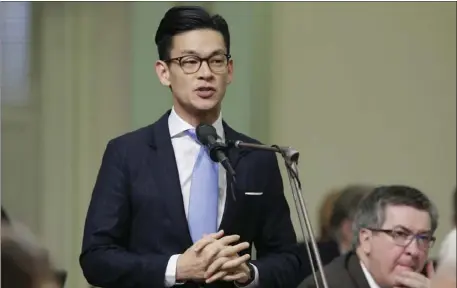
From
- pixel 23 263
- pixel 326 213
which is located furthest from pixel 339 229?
pixel 23 263

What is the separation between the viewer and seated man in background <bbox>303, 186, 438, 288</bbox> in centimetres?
137

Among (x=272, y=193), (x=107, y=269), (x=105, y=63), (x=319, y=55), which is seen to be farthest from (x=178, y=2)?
(x=107, y=269)

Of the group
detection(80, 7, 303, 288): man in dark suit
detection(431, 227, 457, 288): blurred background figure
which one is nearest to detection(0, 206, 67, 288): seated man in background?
detection(80, 7, 303, 288): man in dark suit

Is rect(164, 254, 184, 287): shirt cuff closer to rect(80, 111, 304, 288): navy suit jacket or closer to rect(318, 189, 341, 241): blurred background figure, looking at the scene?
rect(80, 111, 304, 288): navy suit jacket

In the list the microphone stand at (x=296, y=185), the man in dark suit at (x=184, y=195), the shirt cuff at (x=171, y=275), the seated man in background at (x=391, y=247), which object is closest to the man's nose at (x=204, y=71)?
the man in dark suit at (x=184, y=195)

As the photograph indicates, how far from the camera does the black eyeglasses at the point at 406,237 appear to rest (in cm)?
137

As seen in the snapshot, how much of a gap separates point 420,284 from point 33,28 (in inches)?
28.6

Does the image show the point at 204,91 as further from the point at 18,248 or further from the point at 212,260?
the point at 18,248

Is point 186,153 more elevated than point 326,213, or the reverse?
point 186,153

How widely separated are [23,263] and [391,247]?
1.86 feet

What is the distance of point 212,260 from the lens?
1140mm

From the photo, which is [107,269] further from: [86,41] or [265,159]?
[86,41]

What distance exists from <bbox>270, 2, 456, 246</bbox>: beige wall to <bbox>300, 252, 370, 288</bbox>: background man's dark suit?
0.51 feet

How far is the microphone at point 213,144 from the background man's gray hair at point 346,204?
12.4 inches
